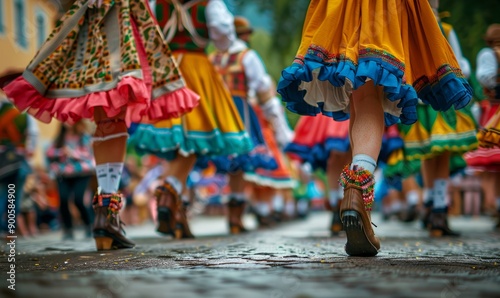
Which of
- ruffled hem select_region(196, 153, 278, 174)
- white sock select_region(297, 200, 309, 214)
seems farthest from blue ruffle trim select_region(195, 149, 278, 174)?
white sock select_region(297, 200, 309, 214)

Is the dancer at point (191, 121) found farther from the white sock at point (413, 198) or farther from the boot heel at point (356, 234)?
the white sock at point (413, 198)

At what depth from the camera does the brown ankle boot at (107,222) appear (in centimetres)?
407

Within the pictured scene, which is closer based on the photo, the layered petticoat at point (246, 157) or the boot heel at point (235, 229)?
the layered petticoat at point (246, 157)

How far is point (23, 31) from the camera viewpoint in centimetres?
1588

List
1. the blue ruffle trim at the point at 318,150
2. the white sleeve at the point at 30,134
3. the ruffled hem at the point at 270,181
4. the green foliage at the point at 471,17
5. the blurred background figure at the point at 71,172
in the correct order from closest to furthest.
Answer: the green foliage at the point at 471,17 → the blue ruffle trim at the point at 318,150 → the blurred background figure at the point at 71,172 → the white sleeve at the point at 30,134 → the ruffled hem at the point at 270,181

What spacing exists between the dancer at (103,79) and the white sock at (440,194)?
252 cm

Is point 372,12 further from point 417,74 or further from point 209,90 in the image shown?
point 209,90

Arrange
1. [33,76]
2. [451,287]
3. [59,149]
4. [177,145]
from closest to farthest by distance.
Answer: [451,287] → [33,76] → [177,145] → [59,149]

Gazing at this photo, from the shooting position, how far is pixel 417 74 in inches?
143

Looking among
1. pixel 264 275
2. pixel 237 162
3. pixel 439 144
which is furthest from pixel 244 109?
pixel 264 275

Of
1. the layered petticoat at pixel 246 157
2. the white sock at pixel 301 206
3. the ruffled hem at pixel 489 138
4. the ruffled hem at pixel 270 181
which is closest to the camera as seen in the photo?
the ruffled hem at pixel 489 138

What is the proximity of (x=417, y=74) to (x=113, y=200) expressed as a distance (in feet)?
5.54

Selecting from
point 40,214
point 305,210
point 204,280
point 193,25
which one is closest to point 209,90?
point 193,25

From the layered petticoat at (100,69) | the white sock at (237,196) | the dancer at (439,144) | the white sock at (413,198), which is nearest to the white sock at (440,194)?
the dancer at (439,144)
